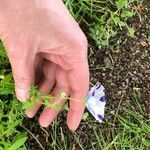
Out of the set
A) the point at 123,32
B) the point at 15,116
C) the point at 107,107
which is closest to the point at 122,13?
the point at 123,32

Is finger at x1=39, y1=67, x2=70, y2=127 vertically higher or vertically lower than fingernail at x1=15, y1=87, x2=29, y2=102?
lower

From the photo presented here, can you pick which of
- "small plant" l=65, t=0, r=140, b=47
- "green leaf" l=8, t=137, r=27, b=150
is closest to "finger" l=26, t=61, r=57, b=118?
"green leaf" l=8, t=137, r=27, b=150

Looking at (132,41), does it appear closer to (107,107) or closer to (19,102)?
(107,107)

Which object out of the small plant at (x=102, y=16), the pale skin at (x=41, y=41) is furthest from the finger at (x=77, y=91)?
the small plant at (x=102, y=16)

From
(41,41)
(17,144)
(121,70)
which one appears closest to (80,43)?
(41,41)

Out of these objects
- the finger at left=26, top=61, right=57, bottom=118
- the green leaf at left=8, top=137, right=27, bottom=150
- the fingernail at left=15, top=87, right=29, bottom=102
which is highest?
the fingernail at left=15, top=87, right=29, bottom=102

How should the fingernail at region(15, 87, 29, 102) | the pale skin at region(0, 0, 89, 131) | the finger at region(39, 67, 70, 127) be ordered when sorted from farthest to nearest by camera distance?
the finger at region(39, 67, 70, 127), the fingernail at region(15, 87, 29, 102), the pale skin at region(0, 0, 89, 131)

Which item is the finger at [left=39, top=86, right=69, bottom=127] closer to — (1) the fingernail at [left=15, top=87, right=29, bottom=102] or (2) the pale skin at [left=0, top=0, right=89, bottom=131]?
(2) the pale skin at [left=0, top=0, right=89, bottom=131]
